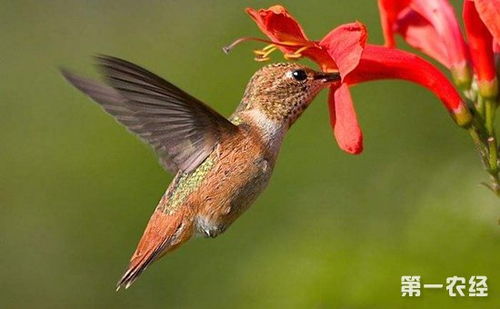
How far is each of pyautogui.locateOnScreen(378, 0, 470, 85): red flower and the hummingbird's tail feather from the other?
0.81 metres

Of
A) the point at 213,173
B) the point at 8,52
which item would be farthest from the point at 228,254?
the point at 8,52

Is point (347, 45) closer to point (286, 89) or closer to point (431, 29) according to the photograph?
point (286, 89)

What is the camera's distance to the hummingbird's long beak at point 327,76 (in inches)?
118

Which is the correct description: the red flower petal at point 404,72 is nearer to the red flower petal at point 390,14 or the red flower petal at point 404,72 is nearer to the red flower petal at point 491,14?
the red flower petal at point 390,14

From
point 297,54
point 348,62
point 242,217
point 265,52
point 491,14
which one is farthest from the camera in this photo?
point 242,217

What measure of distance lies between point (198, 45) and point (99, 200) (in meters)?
1.49

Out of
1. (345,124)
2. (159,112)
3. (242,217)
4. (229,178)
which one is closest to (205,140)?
(229,178)

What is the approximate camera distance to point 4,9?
335 inches

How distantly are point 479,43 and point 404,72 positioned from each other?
0.24m

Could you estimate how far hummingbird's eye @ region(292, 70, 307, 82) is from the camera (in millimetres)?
3098

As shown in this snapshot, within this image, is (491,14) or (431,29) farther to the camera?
(431,29)

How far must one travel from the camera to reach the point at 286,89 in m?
3.14

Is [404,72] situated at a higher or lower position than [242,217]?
higher

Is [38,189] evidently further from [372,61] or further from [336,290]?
[372,61]
